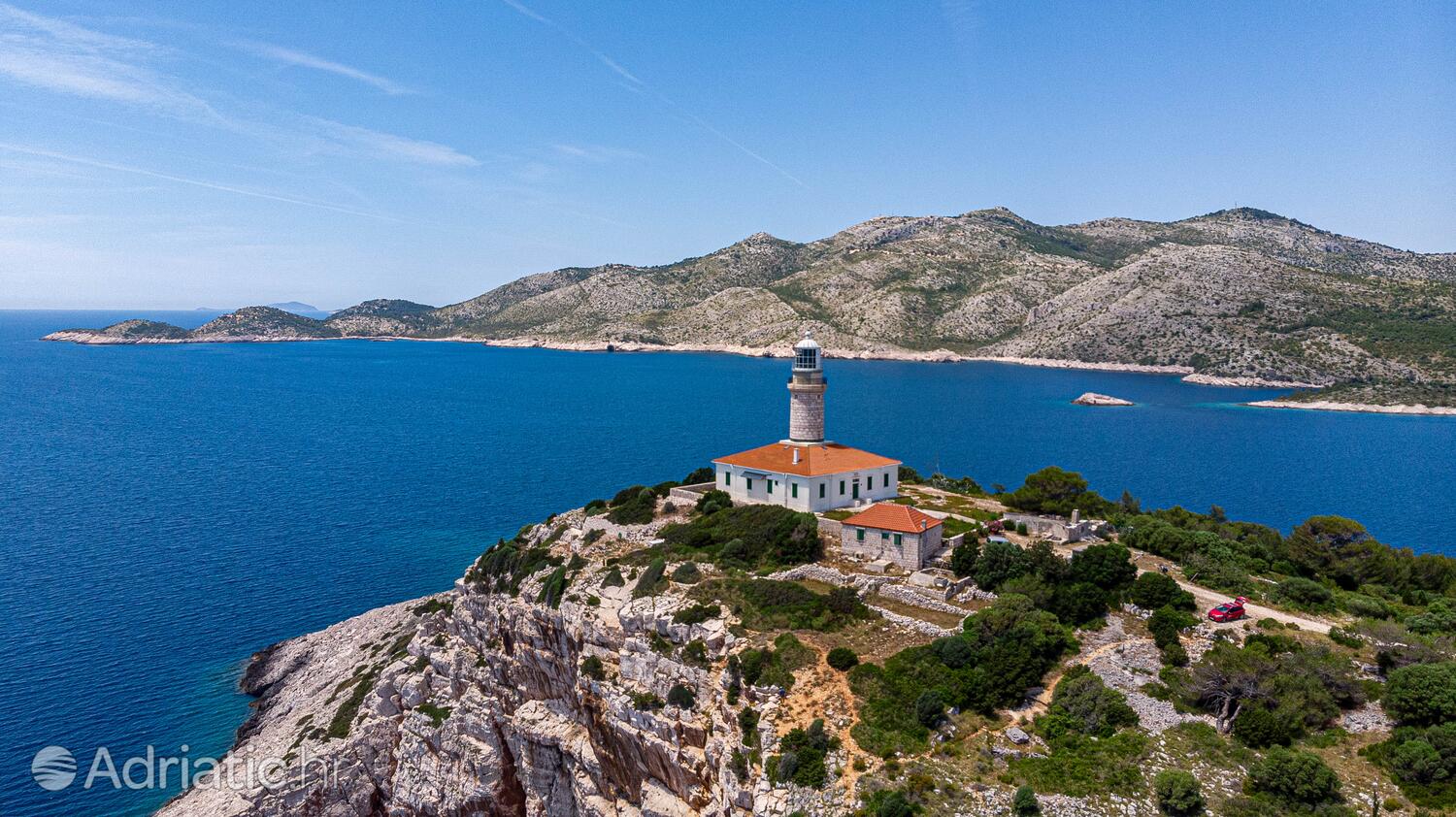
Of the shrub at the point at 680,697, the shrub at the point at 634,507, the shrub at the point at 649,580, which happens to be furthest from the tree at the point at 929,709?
the shrub at the point at 634,507

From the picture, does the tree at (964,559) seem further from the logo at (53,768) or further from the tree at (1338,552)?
the logo at (53,768)

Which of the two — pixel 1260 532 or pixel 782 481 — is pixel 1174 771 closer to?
pixel 782 481

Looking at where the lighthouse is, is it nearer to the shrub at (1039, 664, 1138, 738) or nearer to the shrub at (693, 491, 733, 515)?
the shrub at (693, 491, 733, 515)

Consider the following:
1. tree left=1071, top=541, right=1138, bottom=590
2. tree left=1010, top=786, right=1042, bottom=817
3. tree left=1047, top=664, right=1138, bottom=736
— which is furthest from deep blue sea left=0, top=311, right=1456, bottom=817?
tree left=1071, top=541, right=1138, bottom=590

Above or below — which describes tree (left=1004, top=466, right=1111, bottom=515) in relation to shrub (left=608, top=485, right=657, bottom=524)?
above

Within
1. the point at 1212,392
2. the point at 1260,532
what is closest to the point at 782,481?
the point at 1260,532
